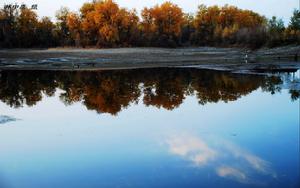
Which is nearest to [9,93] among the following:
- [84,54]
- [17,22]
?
[84,54]

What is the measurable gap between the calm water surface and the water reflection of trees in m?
0.09

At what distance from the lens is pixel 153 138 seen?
1343 cm

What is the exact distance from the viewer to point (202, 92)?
23.7m

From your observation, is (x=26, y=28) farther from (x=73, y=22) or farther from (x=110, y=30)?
(x=110, y=30)

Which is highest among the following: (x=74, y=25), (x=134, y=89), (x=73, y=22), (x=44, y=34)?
(x=73, y=22)

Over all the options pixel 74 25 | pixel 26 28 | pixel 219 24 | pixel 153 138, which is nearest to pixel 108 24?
pixel 74 25

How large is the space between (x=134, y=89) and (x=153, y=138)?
A: 12969 mm

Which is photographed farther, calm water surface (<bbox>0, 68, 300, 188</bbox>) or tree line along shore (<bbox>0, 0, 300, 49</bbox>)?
tree line along shore (<bbox>0, 0, 300, 49</bbox>)

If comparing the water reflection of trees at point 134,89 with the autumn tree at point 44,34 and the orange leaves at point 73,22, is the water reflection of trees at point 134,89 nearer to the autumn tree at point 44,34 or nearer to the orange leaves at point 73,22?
the autumn tree at point 44,34

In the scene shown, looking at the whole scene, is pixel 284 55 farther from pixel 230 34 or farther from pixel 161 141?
pixel 161 141

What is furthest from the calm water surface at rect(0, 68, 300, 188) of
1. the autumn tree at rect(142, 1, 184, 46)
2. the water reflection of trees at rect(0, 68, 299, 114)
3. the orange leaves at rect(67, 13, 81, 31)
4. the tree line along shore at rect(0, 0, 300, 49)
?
the autumn tree at rect(142, 1, 184, 46)

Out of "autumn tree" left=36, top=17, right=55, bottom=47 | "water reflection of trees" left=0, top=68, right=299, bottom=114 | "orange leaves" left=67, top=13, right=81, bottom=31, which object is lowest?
"water reflection of trees" left=0, top=68, right=299, bottom=114

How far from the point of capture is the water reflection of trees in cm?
2127

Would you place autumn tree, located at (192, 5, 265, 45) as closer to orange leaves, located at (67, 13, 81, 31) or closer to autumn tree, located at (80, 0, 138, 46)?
autumn tree, located at (80, 0, 138, 46)
